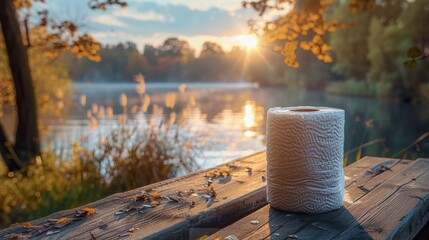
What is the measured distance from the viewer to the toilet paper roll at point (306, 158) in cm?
159

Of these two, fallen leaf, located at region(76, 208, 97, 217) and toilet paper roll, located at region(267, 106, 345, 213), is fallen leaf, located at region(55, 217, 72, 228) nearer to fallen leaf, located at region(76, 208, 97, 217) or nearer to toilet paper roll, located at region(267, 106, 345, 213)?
fallen leaf, located at region(76, 208, 97, 217)

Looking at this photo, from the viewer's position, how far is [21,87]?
4965 millimetres

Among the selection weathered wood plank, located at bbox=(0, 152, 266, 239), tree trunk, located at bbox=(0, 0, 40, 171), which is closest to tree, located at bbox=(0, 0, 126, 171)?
tree trunk, located at bbox=(0, 0, 40, 171)

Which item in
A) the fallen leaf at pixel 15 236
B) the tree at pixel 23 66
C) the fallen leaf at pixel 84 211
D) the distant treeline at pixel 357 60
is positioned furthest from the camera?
the distant treeline at pixel 357 60

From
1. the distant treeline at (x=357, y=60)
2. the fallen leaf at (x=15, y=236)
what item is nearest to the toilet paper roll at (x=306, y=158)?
the fallen leaf at (x=15, y=236)

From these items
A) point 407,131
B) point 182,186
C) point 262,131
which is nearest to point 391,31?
point 407,131

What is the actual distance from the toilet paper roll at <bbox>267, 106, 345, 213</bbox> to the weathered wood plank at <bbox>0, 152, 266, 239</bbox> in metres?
0.17

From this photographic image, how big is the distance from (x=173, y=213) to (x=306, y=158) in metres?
0.48

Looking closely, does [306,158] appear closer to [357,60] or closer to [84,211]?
[84,211]

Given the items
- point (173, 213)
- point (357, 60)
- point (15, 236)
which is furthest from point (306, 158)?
point (357, 60)

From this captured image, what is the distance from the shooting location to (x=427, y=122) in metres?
15.6

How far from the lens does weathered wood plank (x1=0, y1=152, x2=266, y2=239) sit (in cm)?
144

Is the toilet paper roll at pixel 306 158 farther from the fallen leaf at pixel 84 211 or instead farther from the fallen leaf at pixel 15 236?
the fallen leaf at pixel 15 236

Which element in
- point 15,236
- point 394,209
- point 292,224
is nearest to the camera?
point 15,236
